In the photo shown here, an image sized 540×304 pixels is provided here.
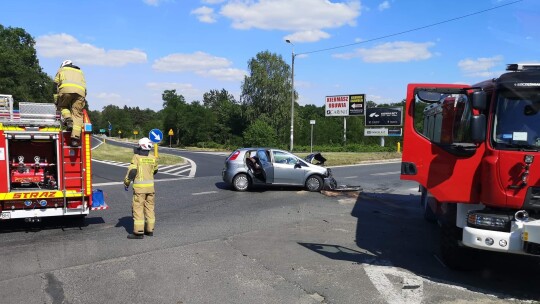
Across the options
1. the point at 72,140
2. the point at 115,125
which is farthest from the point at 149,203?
the point at 115,125

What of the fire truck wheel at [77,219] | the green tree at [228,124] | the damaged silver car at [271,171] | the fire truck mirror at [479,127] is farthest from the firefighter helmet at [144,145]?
the green tree at [228,124]

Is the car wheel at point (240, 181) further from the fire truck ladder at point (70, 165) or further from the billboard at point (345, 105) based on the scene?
the billboard at point (345, 105)

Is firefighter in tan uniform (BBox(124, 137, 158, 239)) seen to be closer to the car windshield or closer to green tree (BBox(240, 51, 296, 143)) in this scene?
the car windshield

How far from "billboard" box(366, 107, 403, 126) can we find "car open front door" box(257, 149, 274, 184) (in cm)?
3813

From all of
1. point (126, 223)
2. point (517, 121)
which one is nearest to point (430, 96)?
point (517, 121)

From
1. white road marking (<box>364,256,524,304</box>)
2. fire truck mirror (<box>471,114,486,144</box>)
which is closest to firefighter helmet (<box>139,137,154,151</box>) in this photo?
white road marking (<box>364,256,524,304</box>)

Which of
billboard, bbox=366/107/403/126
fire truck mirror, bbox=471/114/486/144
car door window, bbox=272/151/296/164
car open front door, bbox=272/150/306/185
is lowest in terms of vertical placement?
car open front door, bbox=272/150/306/185

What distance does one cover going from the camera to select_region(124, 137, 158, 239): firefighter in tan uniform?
24.9ft

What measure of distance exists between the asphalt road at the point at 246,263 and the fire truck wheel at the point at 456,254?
0.36 feet

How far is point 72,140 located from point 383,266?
5972 mm

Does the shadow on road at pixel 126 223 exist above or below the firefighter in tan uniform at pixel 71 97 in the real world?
below

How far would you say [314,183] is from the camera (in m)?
14.7

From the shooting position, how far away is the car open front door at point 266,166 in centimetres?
1435

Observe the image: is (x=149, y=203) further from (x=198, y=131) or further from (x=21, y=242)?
(x=198, y=131)
